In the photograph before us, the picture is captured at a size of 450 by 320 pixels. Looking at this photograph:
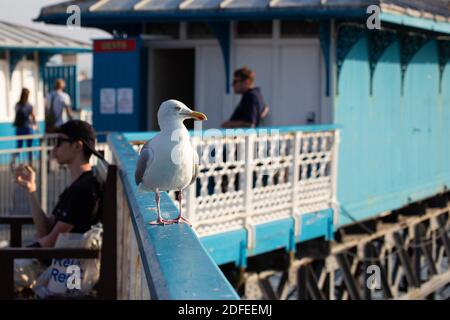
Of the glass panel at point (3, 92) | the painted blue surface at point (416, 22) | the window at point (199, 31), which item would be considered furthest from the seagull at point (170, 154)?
the glass panel at point (3, 92)

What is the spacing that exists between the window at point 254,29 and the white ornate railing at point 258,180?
169 centimetres

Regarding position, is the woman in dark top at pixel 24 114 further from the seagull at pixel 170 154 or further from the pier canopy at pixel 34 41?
the seagull at pixel 170 154

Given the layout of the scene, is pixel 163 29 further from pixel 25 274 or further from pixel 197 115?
pixel 197 115

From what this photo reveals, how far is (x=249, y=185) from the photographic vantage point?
10523mm

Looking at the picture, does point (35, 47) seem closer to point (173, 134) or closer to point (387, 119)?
point (387, 119)

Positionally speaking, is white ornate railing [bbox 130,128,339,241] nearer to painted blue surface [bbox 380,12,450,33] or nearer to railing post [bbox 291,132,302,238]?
railing post [bbox 291,132,302,238]

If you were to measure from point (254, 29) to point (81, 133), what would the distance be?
7.70m

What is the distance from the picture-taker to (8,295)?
5602 millimetres

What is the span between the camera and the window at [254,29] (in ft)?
44.1

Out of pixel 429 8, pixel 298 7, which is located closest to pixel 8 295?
pixel 298 7

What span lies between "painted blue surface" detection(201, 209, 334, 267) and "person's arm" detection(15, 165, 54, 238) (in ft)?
12.0
